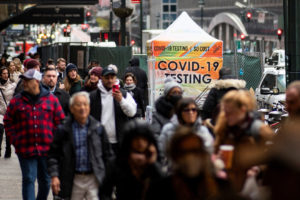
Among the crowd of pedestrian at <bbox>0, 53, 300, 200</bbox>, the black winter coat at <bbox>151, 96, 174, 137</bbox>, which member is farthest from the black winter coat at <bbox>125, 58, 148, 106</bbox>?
the black winter coat at <bbox>151, 96, 174, 137</bbox>

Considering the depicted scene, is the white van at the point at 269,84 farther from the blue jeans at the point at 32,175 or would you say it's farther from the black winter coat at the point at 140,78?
the blue jeans at the point at 32,175

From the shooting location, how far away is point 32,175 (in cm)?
945

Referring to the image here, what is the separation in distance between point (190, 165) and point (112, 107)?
4969mm

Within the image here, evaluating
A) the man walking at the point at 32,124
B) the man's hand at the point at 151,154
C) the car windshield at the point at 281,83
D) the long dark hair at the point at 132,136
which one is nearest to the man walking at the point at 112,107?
the man walking at the point at 32,124

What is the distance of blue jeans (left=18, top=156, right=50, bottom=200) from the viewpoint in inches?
372

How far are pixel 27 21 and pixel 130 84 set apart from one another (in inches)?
1278

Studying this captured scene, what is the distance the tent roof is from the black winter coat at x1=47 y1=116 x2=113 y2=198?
27.6 feet

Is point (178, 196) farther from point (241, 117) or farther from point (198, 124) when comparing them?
point (198, 124)

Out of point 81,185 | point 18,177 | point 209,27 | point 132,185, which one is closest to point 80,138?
point 81,185

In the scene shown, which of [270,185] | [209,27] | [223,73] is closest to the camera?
[270,185]

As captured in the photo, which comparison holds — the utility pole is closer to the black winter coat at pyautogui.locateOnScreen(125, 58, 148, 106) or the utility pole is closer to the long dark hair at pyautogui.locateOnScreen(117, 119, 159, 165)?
the black winter coat at pyautogui.locateOnScreen(125, 58, 148, 106)

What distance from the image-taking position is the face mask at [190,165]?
476cm

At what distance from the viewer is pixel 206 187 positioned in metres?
4.83

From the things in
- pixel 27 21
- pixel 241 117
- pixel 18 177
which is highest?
pixel 27 21
